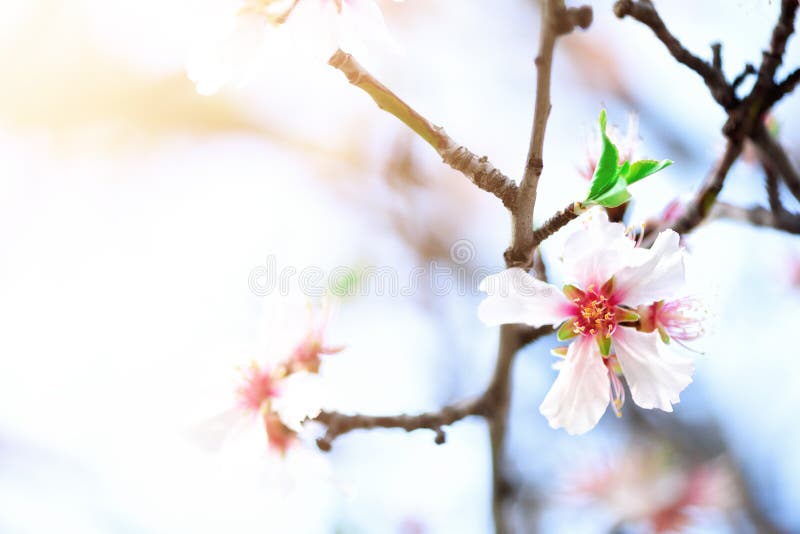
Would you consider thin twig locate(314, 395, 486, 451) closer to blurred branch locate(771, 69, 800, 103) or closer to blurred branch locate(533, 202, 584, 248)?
blurred branch locate(533, 202, 584, 248)

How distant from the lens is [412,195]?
221cm

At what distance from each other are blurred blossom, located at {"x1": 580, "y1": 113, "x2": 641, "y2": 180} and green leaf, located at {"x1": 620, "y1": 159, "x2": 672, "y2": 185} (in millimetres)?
231

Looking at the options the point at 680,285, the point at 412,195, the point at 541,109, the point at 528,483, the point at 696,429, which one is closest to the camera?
the point at 541,109

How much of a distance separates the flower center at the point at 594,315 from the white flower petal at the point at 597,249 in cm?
2

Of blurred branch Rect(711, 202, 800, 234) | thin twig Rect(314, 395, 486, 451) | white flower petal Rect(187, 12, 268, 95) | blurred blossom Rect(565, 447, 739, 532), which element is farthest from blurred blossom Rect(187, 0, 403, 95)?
blurred blossom Rect(565, 447, 739, 532)

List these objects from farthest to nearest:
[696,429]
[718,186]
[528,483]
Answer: [696,429] < [528,483] < [718,186]

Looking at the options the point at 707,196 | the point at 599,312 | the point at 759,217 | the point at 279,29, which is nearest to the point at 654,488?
the point at 759,217

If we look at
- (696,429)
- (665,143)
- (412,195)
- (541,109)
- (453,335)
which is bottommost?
(541,109)

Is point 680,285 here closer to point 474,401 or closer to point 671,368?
point 671,368

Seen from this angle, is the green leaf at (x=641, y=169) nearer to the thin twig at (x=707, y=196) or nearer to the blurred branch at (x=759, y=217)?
the thin twig at (x=707, y=196)

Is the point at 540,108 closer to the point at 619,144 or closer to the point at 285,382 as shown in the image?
the point at 619,144

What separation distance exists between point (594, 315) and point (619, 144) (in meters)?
0.24

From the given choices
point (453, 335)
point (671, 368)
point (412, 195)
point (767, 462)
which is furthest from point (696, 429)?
point (671, 368)

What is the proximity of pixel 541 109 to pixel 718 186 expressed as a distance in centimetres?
41
